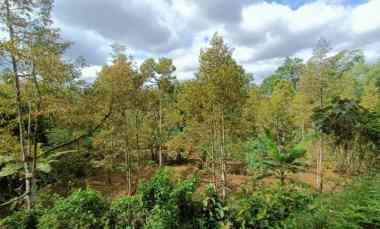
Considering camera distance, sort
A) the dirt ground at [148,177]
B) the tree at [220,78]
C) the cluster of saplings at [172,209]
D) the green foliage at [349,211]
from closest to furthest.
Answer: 1. the green foliage at [349,211]
2. the cluster of saplings at [172,209]
3. the tree at [220,78]
4. the dirt ground at [148,177]

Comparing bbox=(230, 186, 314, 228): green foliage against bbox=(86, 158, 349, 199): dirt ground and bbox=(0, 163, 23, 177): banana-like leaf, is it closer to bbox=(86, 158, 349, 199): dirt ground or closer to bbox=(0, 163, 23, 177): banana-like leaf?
bbox=(0, 163, 23, 177): banana-like leaf

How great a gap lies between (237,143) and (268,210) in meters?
6.27

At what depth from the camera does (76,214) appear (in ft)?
9.46

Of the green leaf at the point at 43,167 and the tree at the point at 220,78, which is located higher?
the tree at the point at 220,78

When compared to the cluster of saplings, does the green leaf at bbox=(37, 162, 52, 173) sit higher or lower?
lower

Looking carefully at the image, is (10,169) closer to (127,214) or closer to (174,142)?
(127,214)

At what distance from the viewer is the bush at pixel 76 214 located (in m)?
2.83

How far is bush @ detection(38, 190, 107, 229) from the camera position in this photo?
9.29ft

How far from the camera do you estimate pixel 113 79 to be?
699 cm

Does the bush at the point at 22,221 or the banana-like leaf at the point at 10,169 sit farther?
the banana-like leaf at the point at 10,169

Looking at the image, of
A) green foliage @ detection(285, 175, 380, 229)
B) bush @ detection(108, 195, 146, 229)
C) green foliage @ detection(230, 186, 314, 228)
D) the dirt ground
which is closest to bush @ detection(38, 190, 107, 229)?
bush @ detection(108, 195, 146, 229)

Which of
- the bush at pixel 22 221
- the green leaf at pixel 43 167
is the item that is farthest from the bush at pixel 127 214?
the green leaf at pixel 43 167

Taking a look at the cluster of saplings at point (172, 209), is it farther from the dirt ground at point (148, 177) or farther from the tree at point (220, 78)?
the dirt ground at point (148, 177)

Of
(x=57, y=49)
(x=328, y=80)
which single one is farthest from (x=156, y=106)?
(x=328, y=80)
